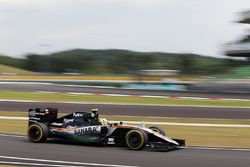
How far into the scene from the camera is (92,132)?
10727mm

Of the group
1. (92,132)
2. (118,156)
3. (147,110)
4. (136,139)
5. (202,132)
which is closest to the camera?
(118,156)

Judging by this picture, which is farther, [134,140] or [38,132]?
[38,132]

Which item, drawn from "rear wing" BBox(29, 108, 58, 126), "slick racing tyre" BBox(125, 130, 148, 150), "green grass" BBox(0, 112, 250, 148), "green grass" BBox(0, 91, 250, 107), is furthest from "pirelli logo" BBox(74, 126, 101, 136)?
"green grass" BBox(0, 91, 250, 107)

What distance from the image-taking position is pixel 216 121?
17500mm

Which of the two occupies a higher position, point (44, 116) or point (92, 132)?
point (44, 116)

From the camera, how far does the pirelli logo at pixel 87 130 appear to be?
1067cm

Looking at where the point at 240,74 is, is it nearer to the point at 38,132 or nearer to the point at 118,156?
the point at 38,132

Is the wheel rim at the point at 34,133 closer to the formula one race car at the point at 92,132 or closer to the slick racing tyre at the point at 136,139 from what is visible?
the formula one race car at the point at 92,132

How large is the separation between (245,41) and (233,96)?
16.8 metres

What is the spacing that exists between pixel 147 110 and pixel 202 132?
21.9ft

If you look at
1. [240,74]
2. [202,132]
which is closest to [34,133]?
[202,132]

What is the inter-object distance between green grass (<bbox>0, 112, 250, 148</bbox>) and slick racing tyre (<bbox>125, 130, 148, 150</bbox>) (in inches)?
85.0

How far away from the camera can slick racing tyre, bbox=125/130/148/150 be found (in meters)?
10.1

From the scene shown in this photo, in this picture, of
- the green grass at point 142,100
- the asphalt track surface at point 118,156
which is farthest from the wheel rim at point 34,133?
the green grass at point 142,100
